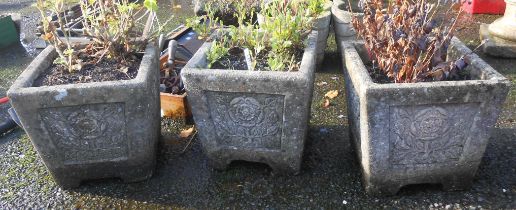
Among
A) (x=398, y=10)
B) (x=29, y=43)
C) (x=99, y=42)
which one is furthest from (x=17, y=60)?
(x=398, y=10)

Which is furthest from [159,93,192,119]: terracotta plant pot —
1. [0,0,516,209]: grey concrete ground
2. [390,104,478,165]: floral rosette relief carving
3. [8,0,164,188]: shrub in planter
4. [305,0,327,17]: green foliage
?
[390,104,478,165]: floral rosette relief carving

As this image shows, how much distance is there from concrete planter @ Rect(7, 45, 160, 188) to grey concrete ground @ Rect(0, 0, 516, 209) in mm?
133

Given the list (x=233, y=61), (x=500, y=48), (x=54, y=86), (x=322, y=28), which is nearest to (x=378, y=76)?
(x=233, y=61)

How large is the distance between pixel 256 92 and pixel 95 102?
2.75 ft

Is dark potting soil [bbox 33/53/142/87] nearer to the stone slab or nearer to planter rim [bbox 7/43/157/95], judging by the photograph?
planter rim [bbox 7/43/157/95]

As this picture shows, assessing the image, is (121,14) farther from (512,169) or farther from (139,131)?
(512,169)

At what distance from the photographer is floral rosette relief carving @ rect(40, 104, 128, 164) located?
2.23 metres

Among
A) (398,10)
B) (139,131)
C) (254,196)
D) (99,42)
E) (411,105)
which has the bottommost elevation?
(254,196)

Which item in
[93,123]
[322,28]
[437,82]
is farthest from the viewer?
[322,28]

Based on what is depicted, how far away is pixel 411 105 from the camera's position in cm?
201

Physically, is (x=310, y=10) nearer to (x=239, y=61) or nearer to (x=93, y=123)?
(x=239, y=61)

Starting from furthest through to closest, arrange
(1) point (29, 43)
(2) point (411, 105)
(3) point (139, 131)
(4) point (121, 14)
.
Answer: (1) point (29, 43) → (4) point (121, 14) → (3) point (139, 131) → (2) point (411, 105)

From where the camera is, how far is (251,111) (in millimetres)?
2293

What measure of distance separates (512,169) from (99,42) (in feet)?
8.44
